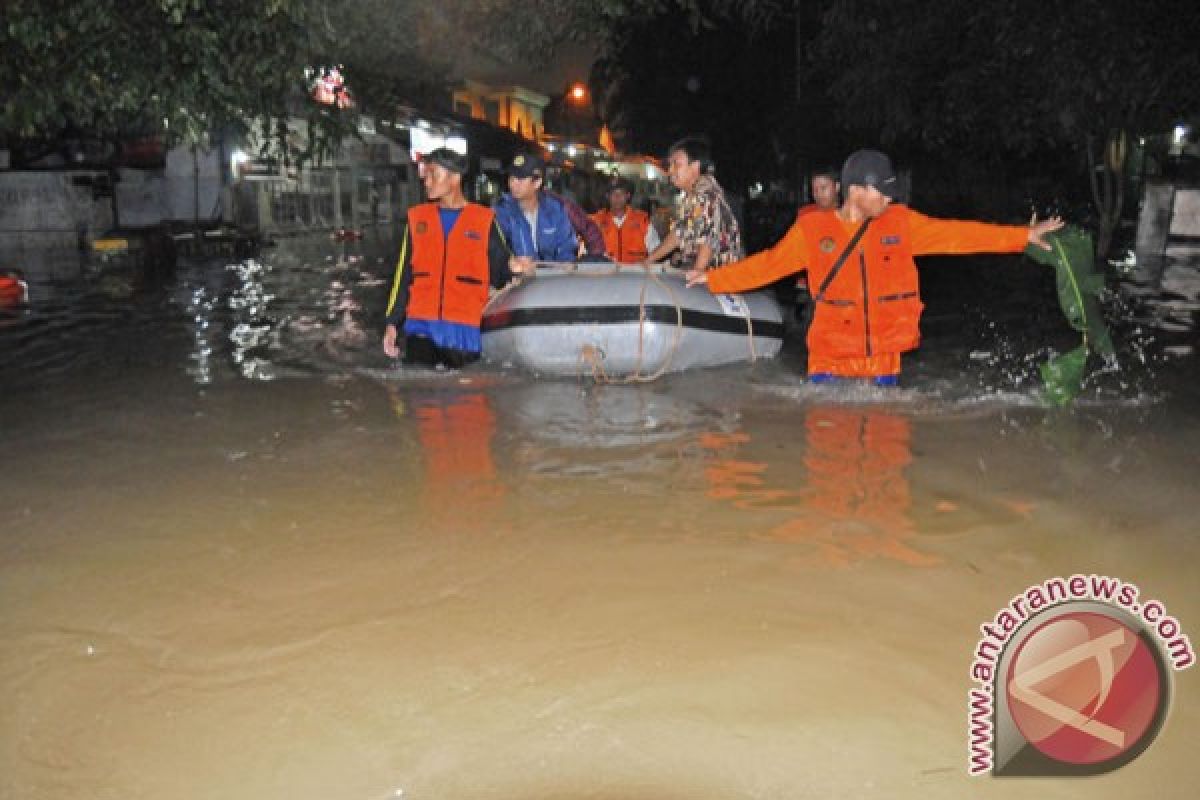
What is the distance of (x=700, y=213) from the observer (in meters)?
7.86

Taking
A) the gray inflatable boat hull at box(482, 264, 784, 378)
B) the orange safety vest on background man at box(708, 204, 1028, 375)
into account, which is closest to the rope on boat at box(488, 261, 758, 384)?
the gray inflatable boat hull at box(482, 264, 784, 378)

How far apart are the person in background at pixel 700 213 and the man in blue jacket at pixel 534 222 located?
4.02 feet

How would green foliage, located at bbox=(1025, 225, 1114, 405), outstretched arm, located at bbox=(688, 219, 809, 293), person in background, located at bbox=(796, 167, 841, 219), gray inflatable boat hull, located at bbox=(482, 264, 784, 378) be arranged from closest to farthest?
outstretched arm, located at bbox=(688, 219, 809, 293) → green foliage, located at bbox=(1025, 225, 1114, 405) → gray inflatable boat hull, located at bbox=(482, 264, 784, 378) → person in background, located at bbox=(796, 167, 841, 219)

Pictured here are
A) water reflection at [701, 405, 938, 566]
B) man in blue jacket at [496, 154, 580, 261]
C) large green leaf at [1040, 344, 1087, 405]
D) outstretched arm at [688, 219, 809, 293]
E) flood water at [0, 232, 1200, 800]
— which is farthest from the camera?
man in blue jacket at [496, 154, 580, 261]

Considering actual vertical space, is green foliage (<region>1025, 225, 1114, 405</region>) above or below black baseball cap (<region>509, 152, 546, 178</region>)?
below

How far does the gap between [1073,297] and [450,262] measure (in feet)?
14.8

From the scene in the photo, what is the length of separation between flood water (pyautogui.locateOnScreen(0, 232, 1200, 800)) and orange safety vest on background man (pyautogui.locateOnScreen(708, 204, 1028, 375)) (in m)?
0.55

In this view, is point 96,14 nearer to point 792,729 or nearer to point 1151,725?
point 792,729

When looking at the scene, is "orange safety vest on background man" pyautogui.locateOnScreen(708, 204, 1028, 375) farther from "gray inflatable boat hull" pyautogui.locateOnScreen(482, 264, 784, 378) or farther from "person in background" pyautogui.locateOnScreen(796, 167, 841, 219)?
"person in background" pyautogui.locateOnScreen(796, 167, 841, 219)

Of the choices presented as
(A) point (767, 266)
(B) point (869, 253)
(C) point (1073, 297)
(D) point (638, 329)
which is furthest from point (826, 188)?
(B) point (869, 253)

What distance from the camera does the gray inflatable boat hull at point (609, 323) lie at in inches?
311

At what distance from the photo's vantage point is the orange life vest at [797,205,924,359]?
20.6 feet

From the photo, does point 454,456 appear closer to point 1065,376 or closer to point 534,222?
point 534,222

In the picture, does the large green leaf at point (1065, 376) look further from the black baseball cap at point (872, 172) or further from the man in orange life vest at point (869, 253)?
the black baseball cap at point (872, 172)
